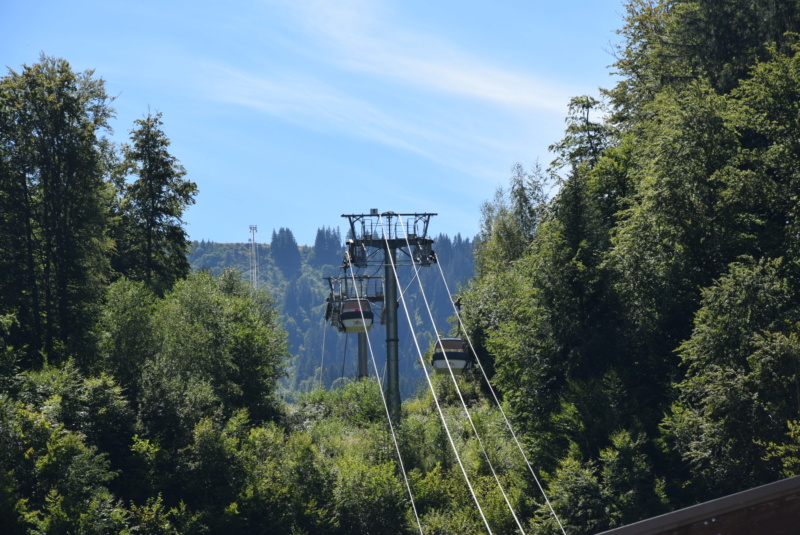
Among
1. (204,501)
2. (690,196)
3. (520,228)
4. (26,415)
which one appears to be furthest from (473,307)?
(26,415)

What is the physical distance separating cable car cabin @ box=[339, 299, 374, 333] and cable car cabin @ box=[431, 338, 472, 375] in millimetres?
3390

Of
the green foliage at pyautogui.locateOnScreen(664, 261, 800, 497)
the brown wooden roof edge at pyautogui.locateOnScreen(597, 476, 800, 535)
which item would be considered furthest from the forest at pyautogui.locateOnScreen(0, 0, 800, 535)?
the brown wooden roof edge at pyautogui.locateOnScreen(597, 476, 800, 535)

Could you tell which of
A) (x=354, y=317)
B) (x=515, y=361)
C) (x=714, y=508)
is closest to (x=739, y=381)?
(x=515, y=361)

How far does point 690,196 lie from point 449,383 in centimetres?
1925

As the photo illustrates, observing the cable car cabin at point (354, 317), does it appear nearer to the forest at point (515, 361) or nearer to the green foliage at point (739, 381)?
the forest at point (515, 361)

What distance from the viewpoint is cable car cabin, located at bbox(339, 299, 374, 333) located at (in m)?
34.8

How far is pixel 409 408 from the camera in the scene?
40219 mm

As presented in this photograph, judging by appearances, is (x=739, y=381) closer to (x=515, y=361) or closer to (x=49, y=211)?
(x=515, y=361)

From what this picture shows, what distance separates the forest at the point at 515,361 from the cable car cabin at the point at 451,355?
235 centimetres

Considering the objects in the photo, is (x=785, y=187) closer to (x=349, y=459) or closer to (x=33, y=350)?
(x=349, y=459)

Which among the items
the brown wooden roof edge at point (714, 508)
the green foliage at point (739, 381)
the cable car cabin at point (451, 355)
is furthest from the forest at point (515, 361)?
the brown wooden roof edge at point (714, 508)

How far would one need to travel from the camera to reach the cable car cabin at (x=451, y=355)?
34156 millimetres

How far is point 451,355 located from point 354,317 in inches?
187

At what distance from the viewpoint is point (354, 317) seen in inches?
1380
